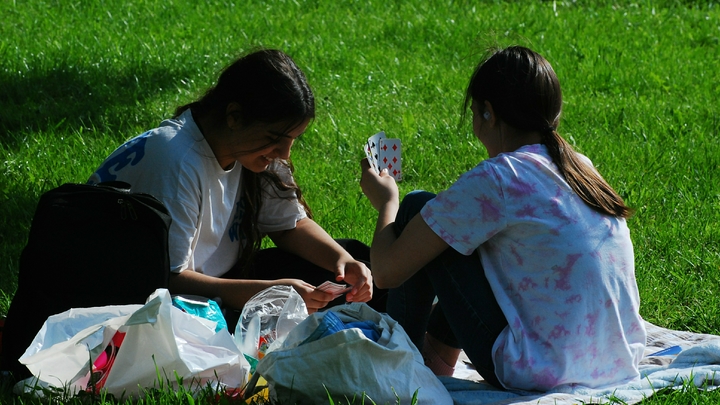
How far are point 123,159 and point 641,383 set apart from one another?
1.83 meters

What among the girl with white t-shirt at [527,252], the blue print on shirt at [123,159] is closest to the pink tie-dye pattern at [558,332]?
the girl with white t-shirt at [527,252]

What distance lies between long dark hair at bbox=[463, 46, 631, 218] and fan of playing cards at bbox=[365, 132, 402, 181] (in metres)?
0.58

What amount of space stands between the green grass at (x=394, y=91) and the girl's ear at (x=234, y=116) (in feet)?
3.89

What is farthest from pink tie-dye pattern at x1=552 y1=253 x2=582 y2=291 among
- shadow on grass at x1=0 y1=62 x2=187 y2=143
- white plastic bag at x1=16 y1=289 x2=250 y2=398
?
shadow on grass at x1=0 y1=62 x2=187 y2=143

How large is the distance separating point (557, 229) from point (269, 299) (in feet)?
3.41

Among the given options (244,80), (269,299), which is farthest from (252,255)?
(244,80)

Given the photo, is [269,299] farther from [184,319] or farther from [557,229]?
[557,229]

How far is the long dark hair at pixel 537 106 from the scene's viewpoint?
8.53ft

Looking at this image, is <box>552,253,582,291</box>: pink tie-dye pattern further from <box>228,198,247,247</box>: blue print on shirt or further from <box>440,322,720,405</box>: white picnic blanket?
<box>228,198,247,247</box>: blue print on shirt

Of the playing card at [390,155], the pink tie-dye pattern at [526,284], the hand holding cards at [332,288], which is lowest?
the hand holding cards at [332,288]

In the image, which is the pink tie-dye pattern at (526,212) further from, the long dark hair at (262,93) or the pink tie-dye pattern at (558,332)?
the long dark hair at (262,93)

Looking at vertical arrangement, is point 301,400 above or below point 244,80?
below

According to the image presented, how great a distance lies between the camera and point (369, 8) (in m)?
8.32

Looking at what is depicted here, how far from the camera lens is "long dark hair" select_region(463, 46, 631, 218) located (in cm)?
260
